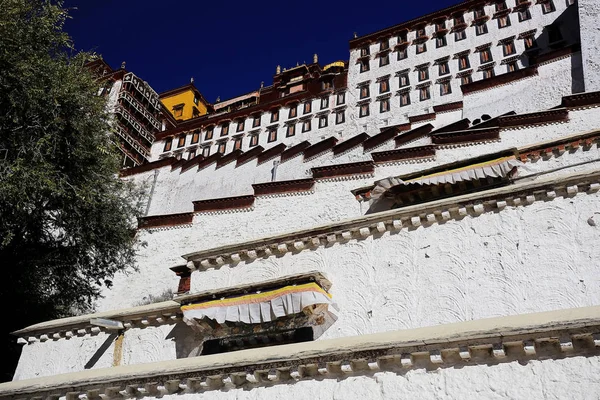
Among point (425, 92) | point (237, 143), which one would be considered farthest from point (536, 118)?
point (237, 143)

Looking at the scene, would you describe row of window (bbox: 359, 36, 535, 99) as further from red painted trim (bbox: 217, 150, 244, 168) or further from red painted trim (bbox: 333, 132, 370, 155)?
red painted trim (bbox: 333, 132, 370, 155)

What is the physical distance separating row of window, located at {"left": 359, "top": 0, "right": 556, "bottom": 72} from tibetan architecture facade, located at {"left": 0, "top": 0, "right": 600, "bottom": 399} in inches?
373

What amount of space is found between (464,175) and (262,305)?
5238 millimetres

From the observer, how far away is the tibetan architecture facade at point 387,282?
5035 millimetres

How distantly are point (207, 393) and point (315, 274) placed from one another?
86.7 inches

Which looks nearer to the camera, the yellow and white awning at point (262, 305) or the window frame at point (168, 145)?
the yellow and white awning at point (262, 305)

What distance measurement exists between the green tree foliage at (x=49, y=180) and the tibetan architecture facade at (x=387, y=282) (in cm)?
185

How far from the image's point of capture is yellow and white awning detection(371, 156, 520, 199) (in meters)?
10.4

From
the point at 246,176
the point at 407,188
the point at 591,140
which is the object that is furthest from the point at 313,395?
the point at 246,176

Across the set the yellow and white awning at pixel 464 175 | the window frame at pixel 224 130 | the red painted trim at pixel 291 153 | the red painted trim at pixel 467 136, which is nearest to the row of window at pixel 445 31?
the window frame at pixel 224 130

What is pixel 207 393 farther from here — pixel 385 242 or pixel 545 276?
pixel 545 276

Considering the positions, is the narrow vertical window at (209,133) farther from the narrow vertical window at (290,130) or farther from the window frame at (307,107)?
the window frame at (307,107)

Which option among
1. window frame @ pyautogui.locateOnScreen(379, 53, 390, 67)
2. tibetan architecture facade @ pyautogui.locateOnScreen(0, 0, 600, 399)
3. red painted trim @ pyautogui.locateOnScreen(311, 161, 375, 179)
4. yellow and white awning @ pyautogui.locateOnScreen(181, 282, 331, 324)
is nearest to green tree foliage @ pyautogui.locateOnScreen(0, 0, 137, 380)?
tibetan architecture facade @ pyautogui.locateOnScreen(0, 0, 600, 399)

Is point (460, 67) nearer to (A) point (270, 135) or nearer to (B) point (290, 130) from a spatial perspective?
(B) point (290, 130)
